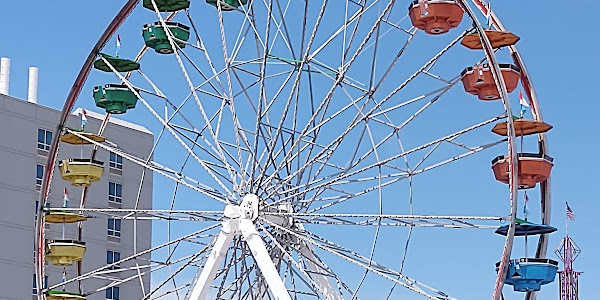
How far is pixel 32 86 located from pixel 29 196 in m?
4.71

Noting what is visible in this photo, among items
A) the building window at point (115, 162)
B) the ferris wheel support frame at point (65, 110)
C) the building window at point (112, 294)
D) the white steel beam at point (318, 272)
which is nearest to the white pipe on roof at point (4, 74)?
the building window at point (115, 162)

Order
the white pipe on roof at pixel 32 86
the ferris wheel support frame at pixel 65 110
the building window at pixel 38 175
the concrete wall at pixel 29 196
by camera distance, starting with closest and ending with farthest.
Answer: the ferris wheel support frame at pixel 65 110, the concrete wall at pixel 29 196, the building window at pixel 38 175, the white pipe on roof at pixel 32 86

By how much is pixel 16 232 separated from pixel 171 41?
2854 centimetres

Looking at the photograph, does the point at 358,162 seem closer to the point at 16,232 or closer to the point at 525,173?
the point at 525,173

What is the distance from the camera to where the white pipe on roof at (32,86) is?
54.5 metres

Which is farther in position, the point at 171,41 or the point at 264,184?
the point at 171,41

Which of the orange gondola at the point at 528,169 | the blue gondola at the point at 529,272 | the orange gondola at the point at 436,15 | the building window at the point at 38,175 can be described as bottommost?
the blue gondola at the point at 529,272

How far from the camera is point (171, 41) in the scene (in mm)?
24688

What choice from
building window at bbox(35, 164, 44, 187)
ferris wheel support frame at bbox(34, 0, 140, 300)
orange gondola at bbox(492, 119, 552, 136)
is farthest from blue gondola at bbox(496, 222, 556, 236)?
building window at bbox(35, 164, 44, 187)

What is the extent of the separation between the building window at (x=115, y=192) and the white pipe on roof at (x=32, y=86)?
4720mm

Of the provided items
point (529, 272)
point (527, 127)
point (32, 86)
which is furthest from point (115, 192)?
point (529, 272)

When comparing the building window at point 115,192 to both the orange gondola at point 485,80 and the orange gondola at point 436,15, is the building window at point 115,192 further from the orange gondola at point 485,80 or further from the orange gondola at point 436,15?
the orange gondola at point 485,80

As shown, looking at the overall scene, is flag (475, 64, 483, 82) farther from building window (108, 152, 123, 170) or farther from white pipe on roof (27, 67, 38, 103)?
building window (108, 152, 123, 170)

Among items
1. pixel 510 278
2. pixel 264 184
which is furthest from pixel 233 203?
pixel 510 278
